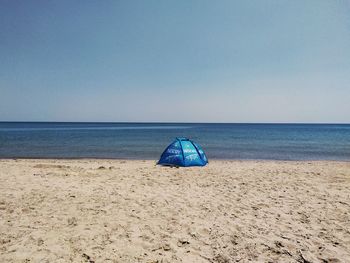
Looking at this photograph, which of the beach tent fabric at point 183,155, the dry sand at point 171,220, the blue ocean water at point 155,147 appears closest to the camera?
the dry sand at point 171,220

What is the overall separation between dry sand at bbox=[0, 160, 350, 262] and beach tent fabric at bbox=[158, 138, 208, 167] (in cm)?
380

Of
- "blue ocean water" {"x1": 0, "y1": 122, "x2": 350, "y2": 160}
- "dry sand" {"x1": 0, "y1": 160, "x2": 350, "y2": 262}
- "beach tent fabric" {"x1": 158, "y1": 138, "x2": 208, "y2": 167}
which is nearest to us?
"dry sand" {"x1": 0, "y1": 160, "x2": 350, "y2": 262}

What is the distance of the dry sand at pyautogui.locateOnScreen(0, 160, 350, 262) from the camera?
4.51 metres

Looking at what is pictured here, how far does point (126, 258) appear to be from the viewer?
4.31 meters

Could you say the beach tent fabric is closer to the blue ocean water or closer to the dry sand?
the dry sand

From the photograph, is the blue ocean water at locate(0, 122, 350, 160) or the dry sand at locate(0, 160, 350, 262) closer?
the dry sand at locate(0, 160, 350, 262)

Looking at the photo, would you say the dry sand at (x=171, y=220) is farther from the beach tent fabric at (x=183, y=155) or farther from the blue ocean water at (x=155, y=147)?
the blue ocean water at (x=155, y=147)

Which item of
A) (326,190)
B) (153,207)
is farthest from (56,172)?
(326,190)

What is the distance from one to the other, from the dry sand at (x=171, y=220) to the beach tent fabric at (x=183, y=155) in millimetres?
3798

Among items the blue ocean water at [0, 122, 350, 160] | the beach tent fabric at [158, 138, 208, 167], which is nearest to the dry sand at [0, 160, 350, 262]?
the beach tent fabric at [158, 138, 208, 167]

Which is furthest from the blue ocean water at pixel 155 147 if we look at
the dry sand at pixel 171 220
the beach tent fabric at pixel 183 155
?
the dry sand at pixel 171 220

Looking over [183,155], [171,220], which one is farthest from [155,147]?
[171,220]

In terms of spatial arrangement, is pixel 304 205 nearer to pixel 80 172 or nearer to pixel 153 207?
pixel 153 207

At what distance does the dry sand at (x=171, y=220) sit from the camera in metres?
4.51
